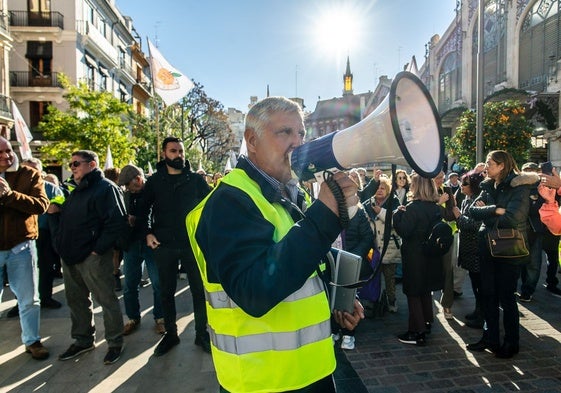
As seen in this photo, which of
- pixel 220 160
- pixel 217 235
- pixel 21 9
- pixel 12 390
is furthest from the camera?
pixel 220 160

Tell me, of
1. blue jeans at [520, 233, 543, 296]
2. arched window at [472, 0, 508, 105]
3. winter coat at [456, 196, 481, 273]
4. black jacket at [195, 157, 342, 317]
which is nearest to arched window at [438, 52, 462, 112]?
arched window at [472, 0, 508, 105]

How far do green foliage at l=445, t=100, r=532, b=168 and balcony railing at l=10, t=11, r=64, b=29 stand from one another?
24633mm

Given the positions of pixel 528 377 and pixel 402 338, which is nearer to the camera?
pixel 528 377

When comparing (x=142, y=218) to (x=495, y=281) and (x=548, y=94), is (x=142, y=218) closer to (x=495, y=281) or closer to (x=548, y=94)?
(x=495, y=281)

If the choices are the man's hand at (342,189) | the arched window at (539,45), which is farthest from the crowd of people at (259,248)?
the arched window at (539,45)

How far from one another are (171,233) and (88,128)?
726 inches

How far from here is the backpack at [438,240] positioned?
166 inches

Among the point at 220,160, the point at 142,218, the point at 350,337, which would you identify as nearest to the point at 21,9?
the point at 220,160

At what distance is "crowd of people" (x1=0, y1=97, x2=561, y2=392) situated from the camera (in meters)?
1.34

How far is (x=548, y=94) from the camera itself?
1528cm

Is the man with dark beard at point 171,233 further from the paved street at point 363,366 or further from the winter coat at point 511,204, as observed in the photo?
the winter coat at point 511,204

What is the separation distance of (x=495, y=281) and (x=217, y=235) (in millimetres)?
3446

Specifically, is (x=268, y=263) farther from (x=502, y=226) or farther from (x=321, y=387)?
(x=502, y=226)

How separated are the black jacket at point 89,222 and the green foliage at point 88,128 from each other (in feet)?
57.8
